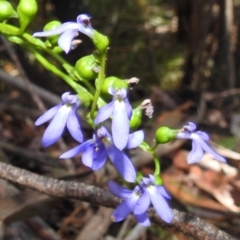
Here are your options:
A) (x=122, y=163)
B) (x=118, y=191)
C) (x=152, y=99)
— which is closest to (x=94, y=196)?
(x=118, y=191)

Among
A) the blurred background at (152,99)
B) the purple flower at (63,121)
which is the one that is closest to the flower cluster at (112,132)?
the purple flower at (63,121)

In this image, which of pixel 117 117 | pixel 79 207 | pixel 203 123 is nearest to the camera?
pixel 117 117

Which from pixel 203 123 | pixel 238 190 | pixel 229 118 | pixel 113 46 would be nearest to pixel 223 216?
pixel 238 190

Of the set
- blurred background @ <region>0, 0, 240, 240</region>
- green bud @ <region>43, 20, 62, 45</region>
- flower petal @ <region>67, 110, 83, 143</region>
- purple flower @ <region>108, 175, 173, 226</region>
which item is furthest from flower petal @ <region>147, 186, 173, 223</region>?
blurred background @ <region>0, 0, 240, 240</region>

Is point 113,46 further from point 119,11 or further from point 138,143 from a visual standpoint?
point 138,143

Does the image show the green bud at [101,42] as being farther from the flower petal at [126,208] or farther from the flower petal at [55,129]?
the flower petal at [126,208]

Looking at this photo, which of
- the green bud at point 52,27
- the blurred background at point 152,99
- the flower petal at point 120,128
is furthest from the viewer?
the blurred background at point 152,99

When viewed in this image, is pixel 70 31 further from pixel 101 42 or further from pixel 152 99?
pixel 152 99

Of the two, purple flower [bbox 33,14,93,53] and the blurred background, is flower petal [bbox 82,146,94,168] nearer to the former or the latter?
purple flower [bbox 33,14,93,53]
